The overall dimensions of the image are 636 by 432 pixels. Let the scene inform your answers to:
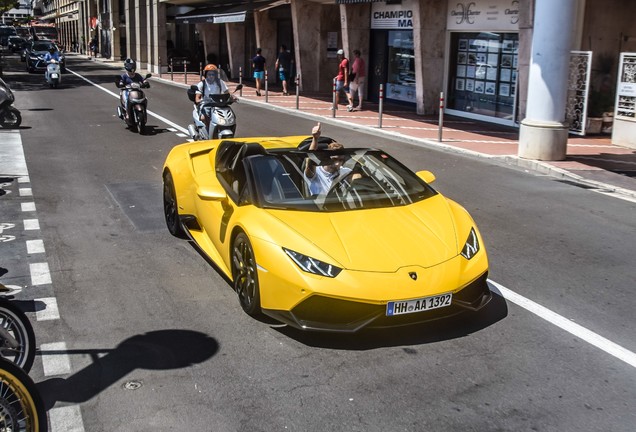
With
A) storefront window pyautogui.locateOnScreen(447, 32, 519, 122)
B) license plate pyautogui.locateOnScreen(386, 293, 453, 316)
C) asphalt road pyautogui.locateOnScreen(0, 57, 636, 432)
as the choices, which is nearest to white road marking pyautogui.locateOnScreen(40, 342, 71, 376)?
asphalt road pyautogui.locateOnScreen(0, 57, 636, 432)

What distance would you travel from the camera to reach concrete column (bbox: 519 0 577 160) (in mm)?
13672

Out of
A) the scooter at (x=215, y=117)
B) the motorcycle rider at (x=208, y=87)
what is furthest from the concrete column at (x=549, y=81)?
the motorcycle rider at (x=208, y=87)

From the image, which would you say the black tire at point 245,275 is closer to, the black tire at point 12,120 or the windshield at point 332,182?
the windshield at point 332,182

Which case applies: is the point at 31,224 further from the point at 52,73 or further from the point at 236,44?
the point at 236,44

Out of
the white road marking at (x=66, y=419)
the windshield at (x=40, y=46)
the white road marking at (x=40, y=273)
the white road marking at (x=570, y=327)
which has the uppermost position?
the windshield at (x=40, y=46)

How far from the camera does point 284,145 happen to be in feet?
25.4

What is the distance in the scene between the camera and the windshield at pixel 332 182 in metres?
6.12

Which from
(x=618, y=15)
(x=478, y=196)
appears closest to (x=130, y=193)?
(x=478, y=196)

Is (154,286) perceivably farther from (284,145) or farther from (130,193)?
(130,193)

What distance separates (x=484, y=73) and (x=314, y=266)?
1782cm

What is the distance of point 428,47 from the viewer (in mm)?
22609

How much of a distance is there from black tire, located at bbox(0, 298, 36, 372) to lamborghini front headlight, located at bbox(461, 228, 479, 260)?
3.24m

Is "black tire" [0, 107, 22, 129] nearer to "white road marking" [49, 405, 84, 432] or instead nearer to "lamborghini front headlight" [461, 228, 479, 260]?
"lamborghini front headlight" [461, 228, 479, 260]

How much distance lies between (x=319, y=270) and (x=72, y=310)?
90.7 inches
